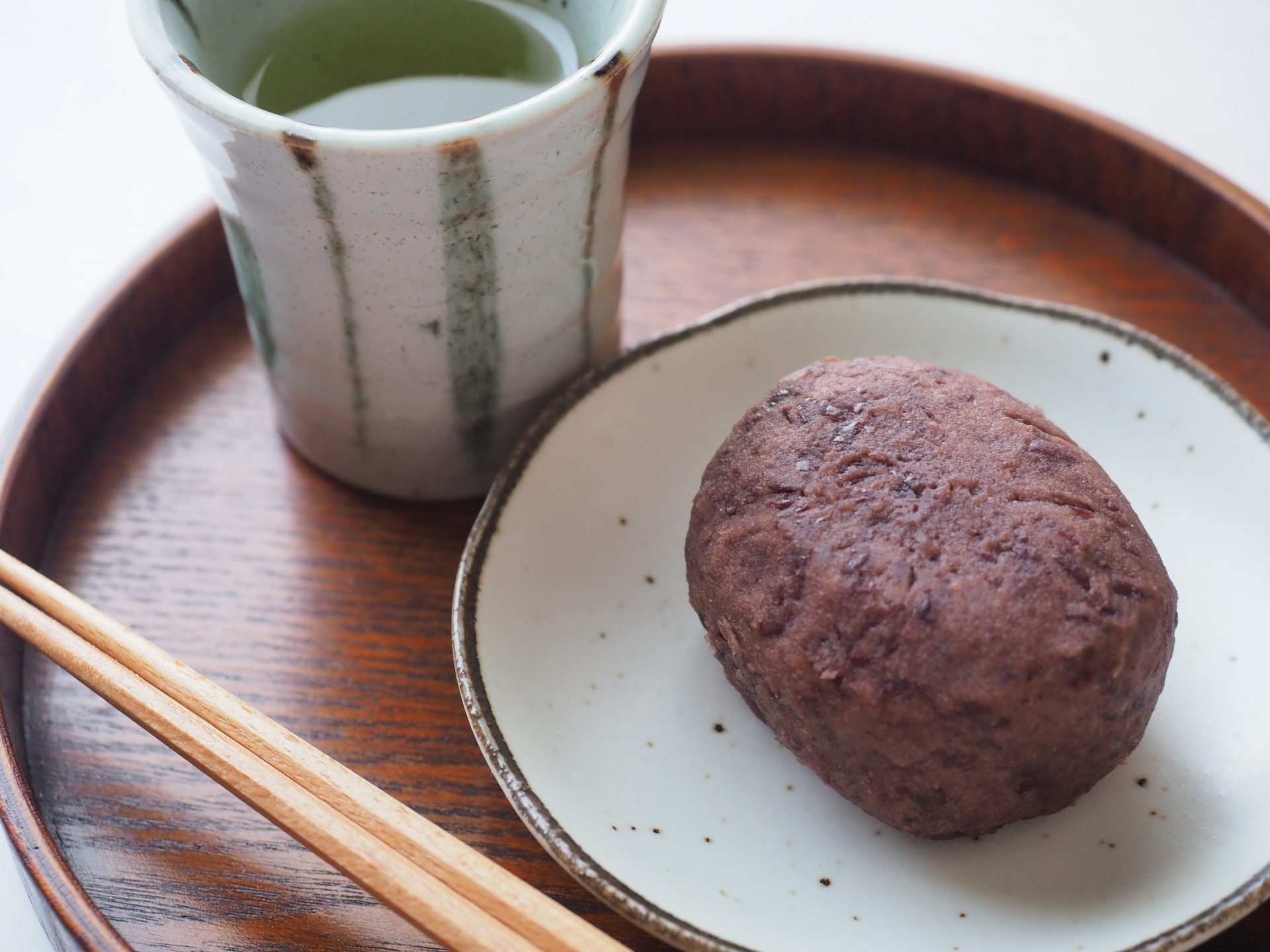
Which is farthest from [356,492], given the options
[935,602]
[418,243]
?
[935,602]

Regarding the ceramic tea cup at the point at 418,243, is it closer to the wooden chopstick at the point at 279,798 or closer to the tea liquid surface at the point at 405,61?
the tea liquid surface at the point at 405,61

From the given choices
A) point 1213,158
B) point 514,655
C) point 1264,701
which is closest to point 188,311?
point 514,655

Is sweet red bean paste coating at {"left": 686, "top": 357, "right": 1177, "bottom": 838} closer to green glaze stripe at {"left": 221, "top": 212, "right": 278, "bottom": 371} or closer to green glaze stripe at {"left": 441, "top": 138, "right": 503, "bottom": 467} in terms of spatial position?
green glaze stripe at {"left": 441, "top": 138, "right": 503, "bottom": 467}

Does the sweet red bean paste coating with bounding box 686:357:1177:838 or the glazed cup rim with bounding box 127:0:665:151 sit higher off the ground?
the glazed cup rim with bounding box 127:0:665:151

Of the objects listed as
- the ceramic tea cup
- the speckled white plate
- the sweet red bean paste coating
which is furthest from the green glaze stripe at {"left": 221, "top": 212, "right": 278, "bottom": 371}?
the sweet red bean paste coating

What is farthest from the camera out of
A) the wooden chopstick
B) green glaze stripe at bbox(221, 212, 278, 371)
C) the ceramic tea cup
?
green glaze stripe at bbox(221, 212, 278, 371)

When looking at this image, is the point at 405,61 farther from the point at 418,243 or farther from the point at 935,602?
the point at 935,602

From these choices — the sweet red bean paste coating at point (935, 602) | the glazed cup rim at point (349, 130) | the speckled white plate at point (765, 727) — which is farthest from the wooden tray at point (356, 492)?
the glazed cup rim at point (349, 130)

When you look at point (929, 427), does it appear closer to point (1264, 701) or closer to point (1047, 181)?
point (1264, 701)
